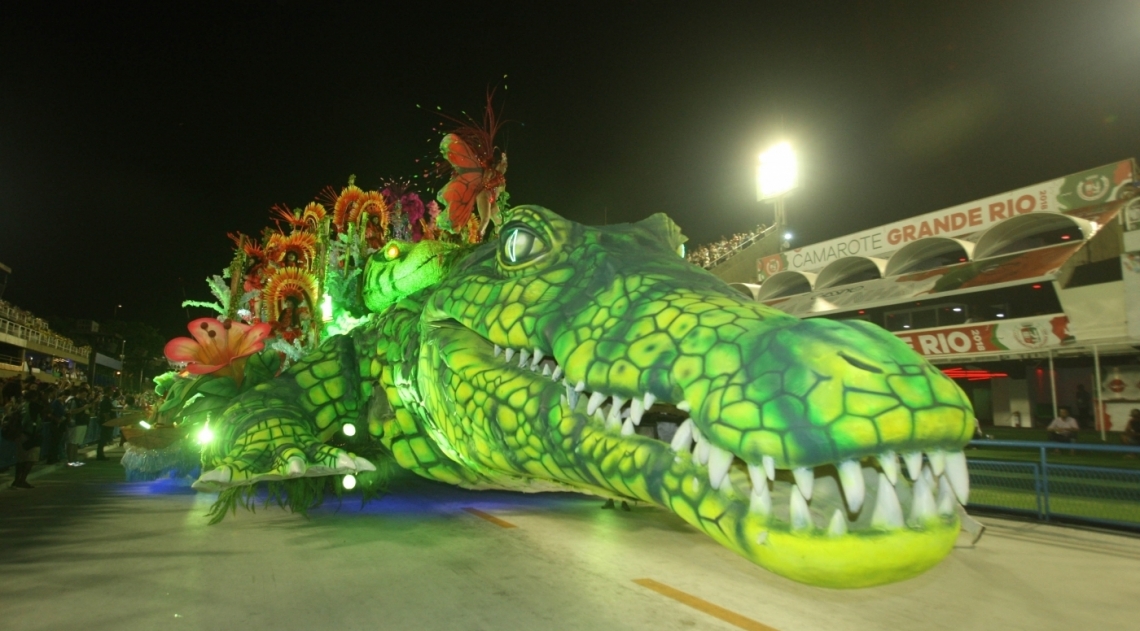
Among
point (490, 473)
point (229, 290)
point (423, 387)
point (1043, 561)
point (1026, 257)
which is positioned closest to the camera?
point (490, 473)

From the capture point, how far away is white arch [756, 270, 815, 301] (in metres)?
21.9

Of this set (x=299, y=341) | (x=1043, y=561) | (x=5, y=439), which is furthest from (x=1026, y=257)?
(x=5, y=439)

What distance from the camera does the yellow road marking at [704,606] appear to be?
278 cm

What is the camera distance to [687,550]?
415cm

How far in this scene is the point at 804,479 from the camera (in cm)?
180

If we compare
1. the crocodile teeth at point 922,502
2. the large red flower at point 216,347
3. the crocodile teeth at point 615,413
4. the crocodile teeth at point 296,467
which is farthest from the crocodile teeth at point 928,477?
the large red flower at point 216,347

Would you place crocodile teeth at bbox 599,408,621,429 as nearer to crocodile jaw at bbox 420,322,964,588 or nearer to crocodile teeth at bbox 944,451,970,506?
crocodile jaw at bbox 420,322,964,588

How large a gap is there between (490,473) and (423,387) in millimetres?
711

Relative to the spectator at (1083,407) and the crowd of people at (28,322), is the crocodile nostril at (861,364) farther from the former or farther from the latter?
the crowd of people at (28,322)

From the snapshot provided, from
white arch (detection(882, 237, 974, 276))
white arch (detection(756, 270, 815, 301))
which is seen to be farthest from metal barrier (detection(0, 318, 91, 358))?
white arch (detection(882, 237, 974, 276))

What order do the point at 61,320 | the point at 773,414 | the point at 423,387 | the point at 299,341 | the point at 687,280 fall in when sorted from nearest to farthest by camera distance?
the point at 773,414 → the point at 687,280 → the point at 423,387 → the point at 299,341 → the point at 61,320

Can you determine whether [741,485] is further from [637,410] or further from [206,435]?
[206,435]

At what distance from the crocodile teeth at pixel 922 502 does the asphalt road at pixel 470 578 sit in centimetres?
118

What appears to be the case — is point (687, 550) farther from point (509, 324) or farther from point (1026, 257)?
point (1026, 257)
